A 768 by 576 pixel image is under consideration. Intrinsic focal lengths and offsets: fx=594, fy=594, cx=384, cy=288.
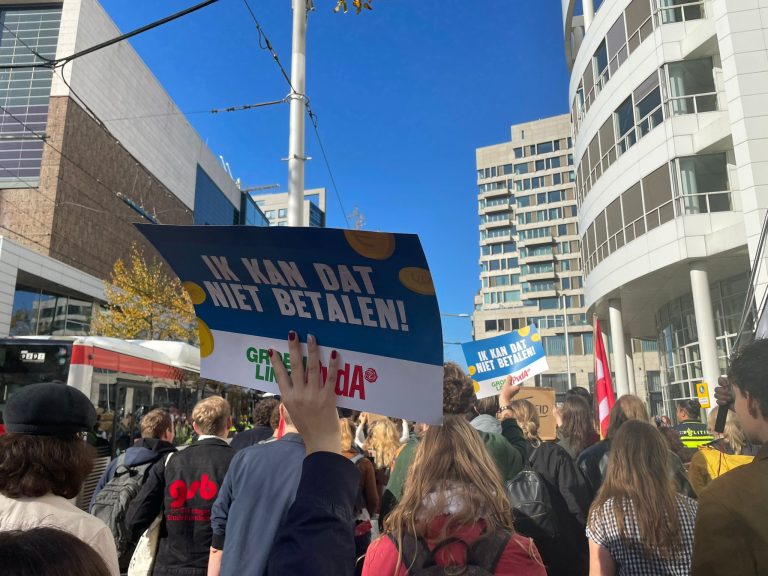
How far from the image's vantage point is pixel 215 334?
2105 mm

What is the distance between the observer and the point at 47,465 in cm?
210

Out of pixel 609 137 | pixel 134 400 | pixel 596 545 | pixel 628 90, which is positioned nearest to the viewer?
pixel 596 545

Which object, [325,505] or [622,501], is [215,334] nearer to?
[325,505]

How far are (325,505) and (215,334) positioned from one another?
3.32 ft

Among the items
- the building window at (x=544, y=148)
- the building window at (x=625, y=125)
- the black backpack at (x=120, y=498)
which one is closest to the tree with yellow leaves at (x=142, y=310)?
the building window at (x=625, y=125)

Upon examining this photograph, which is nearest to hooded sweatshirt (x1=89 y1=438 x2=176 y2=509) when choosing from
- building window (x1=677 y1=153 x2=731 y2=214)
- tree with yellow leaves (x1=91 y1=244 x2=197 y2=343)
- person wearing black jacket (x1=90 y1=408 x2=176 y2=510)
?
person wearing black jacket (x1=90 y1=408 x2=176 y2=510)

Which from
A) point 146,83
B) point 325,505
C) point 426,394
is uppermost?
point 146,83

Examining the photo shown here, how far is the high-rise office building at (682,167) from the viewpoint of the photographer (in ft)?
57.2

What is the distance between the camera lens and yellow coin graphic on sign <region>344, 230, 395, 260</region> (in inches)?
62.1

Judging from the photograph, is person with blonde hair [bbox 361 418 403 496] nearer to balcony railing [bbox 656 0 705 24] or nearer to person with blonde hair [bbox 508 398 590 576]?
person with blonde hair [bbox 508 398 590 576]

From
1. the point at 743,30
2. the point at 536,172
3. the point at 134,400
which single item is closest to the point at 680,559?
the point at 134,400

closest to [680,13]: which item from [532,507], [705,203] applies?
[705,203]

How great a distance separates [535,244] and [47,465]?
90.7 metres

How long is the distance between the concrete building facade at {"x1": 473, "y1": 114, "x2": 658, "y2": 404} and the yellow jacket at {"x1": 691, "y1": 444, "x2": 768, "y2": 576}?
77.4 metres
